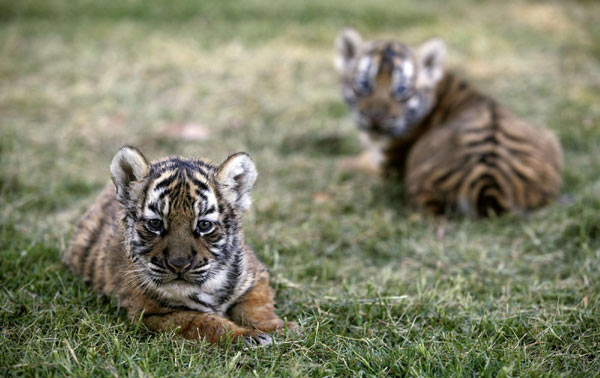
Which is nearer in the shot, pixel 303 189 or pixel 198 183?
pixel 198 183

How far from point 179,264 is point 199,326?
1.25ft

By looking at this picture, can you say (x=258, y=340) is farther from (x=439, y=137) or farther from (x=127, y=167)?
(x=439, y=137)

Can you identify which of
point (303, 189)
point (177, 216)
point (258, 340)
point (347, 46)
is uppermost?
point (347, 46)

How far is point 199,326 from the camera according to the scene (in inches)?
130

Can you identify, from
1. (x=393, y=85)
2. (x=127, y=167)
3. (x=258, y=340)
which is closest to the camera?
(x=258, y=340)

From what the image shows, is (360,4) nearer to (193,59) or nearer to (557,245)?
(193,59)

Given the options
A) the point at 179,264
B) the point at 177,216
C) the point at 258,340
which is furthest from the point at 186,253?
the point at 258,340

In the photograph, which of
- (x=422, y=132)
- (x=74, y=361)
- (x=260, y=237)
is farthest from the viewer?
(x=422, y=132)

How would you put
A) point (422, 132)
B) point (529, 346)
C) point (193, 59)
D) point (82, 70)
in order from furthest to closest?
point (193, 59) < point (82, 70) < point (422, 132) < point (529, 346)

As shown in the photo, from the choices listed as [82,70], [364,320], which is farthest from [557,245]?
[82,70]

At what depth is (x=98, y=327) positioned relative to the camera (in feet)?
10.9

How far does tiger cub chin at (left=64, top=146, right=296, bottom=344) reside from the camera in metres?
3.25

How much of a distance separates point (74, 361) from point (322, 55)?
25.1 feet

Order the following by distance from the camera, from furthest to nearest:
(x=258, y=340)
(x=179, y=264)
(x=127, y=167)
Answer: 1. (x=127, y=167)
2. (x=258, y=340)
3. (x=179, y=264)
